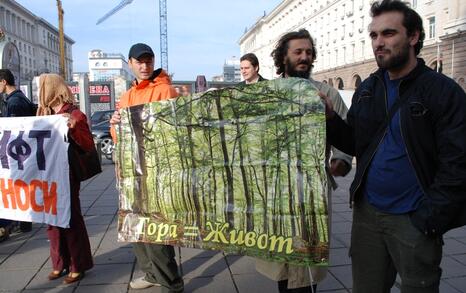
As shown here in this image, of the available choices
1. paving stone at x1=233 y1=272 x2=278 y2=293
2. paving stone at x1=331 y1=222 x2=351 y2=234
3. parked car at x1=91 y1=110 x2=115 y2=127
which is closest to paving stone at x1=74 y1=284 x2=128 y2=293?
paving stone at x1=233 y1=272 x2=278 y2=293

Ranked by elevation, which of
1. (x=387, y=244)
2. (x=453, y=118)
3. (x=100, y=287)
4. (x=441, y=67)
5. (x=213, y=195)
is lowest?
(x=100, y=287)

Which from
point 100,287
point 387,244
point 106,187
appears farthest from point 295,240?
point 106,187

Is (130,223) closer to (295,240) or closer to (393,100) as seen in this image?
(295,240)

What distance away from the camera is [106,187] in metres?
8.73

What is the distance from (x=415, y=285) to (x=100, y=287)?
2.72 m

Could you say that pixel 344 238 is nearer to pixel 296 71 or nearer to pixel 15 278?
pixel 296 71

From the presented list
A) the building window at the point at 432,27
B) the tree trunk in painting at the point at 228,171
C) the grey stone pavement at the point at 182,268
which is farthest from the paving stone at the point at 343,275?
the building window at the point at 432,27

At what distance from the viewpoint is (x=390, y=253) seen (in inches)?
89.9

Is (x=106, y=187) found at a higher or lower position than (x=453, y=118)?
lower

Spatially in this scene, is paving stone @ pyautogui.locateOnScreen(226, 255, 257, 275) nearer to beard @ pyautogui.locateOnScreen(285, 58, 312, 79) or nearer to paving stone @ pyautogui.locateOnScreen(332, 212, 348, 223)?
paving stone @ pyautogui.locateOnScreen(332, 212, 348, 223)

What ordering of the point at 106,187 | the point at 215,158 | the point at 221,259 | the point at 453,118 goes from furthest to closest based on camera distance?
1. the point at 106,187
2. the point at 221,259
3. the point at 215,158
4. the point at 453,118

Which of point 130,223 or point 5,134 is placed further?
point 5,134

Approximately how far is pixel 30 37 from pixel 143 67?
127855 millimetres

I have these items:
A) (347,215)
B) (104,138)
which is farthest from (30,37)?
(347,215)
